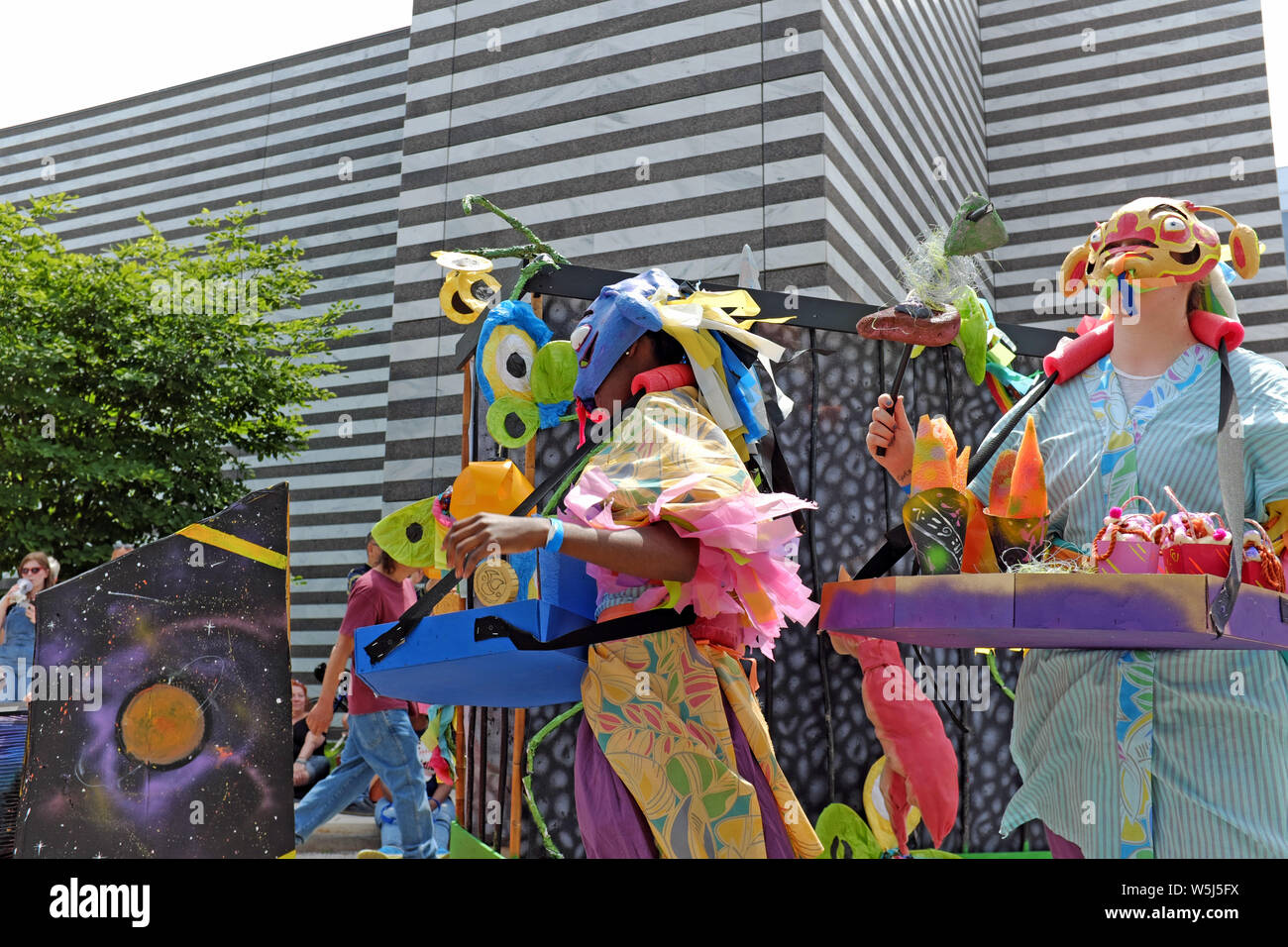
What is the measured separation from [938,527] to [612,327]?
91 centimetres

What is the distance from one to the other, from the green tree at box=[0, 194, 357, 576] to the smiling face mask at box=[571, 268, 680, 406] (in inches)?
432

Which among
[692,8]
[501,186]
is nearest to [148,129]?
[501,186]

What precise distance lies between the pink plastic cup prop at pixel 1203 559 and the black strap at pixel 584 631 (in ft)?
3.31

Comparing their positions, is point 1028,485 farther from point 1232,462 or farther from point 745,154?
point 745,154

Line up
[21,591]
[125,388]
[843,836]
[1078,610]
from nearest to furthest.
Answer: [1078,610] < [843,836] < [21,591] < [125,388]

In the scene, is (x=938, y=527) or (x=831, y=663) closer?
(x=938, y=527)

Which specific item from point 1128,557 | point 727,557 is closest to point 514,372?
point 727,557

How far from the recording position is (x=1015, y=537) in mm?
2244

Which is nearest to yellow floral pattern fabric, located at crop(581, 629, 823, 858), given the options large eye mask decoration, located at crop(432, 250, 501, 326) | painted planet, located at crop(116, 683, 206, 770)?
painted planet, located at crop(116, 683, 206, 770)

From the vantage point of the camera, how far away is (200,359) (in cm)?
1300

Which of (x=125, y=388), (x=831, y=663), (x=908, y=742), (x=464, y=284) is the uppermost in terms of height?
(x=125, y=388)

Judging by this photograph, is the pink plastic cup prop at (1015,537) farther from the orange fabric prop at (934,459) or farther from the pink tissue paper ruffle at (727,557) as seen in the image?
the pink tissue paper ruffle at (727,557)

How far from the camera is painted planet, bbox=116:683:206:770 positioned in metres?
2.71

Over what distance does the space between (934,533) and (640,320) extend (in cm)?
85
